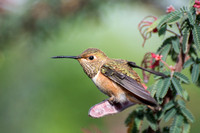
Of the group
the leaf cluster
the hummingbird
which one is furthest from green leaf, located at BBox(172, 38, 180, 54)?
the hummingbird

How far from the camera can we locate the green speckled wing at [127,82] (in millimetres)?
1750

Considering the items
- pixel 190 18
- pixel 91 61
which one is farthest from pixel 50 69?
pixel 190 18

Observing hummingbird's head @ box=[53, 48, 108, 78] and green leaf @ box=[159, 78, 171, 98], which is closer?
green leaf @ box=[159, 78, 171, 98]

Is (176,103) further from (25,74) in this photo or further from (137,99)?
(25,74)

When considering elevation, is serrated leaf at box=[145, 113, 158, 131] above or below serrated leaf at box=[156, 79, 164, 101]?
below

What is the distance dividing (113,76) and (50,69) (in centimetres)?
291

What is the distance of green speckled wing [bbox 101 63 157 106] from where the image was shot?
175cm

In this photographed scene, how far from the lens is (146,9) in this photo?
314cm

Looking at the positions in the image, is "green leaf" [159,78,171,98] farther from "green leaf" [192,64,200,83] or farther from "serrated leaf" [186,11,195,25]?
"serrated leaf" [186,11,195,25]

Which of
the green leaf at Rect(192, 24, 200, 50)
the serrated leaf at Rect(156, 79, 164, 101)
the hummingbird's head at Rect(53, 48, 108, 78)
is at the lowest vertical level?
the serrated leaf at Rect(156, 79, 164, 101)

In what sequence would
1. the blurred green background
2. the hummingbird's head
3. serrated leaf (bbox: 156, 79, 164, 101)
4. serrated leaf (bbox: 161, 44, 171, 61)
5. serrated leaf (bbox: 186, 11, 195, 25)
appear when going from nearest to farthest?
serrated leaf (bbox: 186, 11, 195, 25), serrated leaf (bbox: 156, 79, 164, 101), serrated leaf (bbox: 161, 44, 171, 61), the hummingbird's head, the blurred green background

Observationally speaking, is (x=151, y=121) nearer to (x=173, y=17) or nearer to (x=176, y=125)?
(x=176, y=125)

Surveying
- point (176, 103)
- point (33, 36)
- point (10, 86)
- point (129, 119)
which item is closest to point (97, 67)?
point (129, 119)

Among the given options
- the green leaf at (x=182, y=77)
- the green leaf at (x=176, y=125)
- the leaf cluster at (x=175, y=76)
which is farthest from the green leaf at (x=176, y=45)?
the green leaf at (x=176, y=125)
